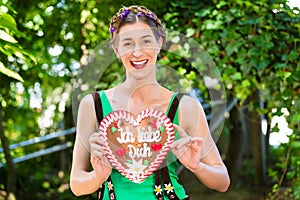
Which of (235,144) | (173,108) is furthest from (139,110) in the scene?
(235,144)

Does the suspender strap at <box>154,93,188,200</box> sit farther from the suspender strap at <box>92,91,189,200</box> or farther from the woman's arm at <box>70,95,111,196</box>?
the woman's arm at <box>70,95,111,196</box>

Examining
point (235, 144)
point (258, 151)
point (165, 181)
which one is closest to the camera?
point (165, 181)

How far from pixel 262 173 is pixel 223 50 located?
167cm

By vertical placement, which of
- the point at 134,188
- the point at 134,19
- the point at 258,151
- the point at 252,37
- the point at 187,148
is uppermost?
the point at 134,19

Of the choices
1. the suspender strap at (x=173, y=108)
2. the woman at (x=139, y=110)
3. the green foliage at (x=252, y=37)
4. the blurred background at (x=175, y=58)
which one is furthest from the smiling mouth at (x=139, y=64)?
the green foliage at (x=252, y=37)

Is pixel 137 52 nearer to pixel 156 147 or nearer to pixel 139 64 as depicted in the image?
pixel 139 64

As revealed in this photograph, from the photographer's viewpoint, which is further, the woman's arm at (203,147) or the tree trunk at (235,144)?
the tree trunk at (235,144)

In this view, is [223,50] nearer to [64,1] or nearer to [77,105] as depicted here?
[64,1]

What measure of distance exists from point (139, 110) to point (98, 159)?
183mm

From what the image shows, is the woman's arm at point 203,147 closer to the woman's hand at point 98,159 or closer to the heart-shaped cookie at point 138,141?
the heart-shaped cookie at point 138,141

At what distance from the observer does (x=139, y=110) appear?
1.40m

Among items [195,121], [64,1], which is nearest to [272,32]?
[64,1]

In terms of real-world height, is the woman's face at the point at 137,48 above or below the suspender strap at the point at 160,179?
Result: above

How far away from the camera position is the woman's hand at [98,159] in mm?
1277
